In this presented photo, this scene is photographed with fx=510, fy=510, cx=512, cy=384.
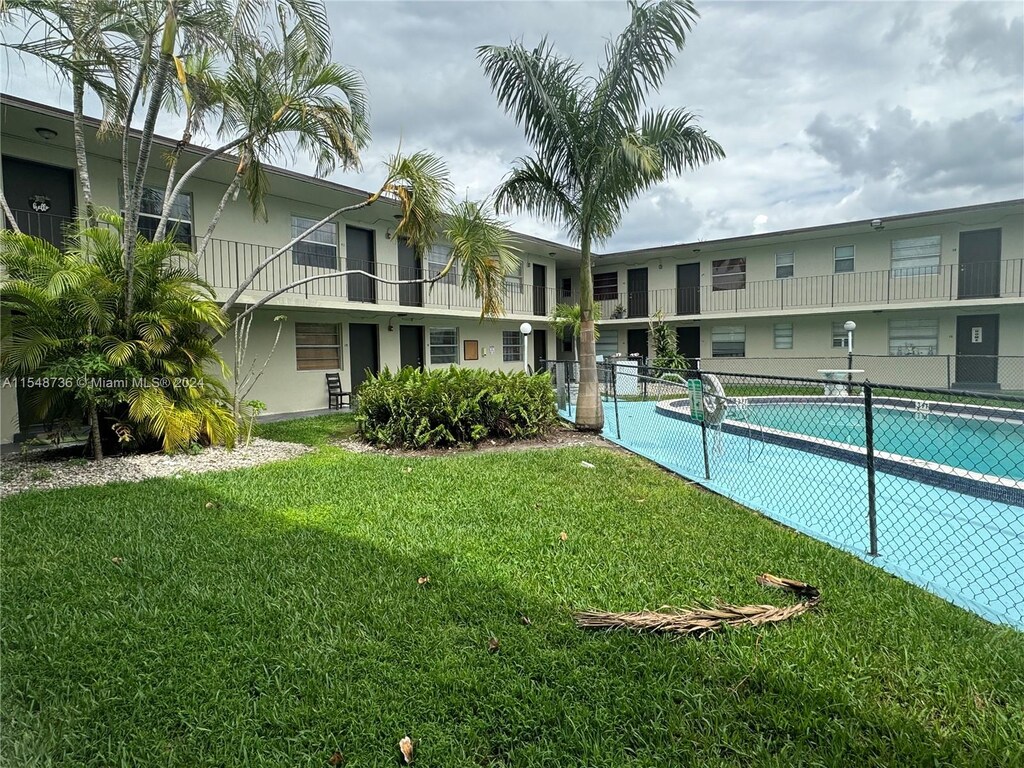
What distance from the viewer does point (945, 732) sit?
1950mm

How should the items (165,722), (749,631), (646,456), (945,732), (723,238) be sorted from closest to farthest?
(945,732) < (165,722) < (749,631) < (646,456) < (723,238)

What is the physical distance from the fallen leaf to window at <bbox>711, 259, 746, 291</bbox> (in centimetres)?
2021

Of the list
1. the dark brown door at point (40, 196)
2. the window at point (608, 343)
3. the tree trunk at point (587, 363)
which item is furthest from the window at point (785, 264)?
the dark brown door at point (40, 196)

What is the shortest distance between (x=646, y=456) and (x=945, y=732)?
5.38m

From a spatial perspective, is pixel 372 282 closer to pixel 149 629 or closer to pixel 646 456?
pixel 646 456

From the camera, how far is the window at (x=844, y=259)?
1759 cm

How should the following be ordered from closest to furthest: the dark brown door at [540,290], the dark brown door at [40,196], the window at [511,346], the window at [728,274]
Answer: the dark brown door at [40,196] < the window at [728,274] < the window at [511,346] < the dark brown door at [540,290]

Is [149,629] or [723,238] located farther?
[723,238]

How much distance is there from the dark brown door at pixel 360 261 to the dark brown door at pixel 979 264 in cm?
1781

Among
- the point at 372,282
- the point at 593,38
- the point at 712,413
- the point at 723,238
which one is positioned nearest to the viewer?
the point at 712,413

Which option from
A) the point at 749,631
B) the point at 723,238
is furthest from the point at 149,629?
the point at 723,238

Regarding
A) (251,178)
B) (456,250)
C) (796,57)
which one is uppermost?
(796,57)

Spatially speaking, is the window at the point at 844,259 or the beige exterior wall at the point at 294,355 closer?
the beige exterior wall at the point at 294,355

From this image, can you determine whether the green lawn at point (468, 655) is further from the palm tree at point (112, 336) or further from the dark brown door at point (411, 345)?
the dark brown door at point (411, 345)
